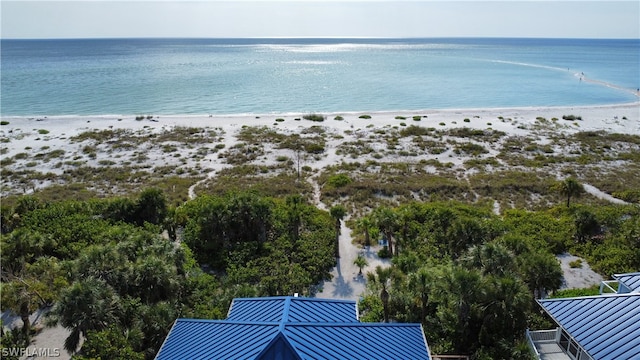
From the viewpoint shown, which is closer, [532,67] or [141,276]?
[141,276]

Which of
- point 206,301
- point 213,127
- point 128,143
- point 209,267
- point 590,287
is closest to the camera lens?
point 206,301

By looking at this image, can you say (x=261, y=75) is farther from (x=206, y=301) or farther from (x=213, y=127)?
(x=206, y=301)

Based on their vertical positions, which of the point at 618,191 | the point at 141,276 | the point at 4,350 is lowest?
the point at 618,191

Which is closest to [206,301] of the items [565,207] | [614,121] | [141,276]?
[141,276]

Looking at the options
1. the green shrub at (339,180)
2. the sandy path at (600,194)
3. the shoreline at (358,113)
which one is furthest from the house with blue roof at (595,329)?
the shoreline at (358,113)

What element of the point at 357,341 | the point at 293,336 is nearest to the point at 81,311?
the point at 293,336

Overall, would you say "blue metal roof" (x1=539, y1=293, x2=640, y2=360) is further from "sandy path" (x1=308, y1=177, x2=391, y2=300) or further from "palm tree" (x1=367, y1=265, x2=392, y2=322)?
"sandy path" (x1=308, y1=177, x2=391, y2=300)

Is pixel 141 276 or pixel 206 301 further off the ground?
pixel 141 276

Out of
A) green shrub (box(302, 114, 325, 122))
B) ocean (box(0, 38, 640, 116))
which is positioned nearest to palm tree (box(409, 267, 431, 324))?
green shrub (box(302, 114, 325, 122))
